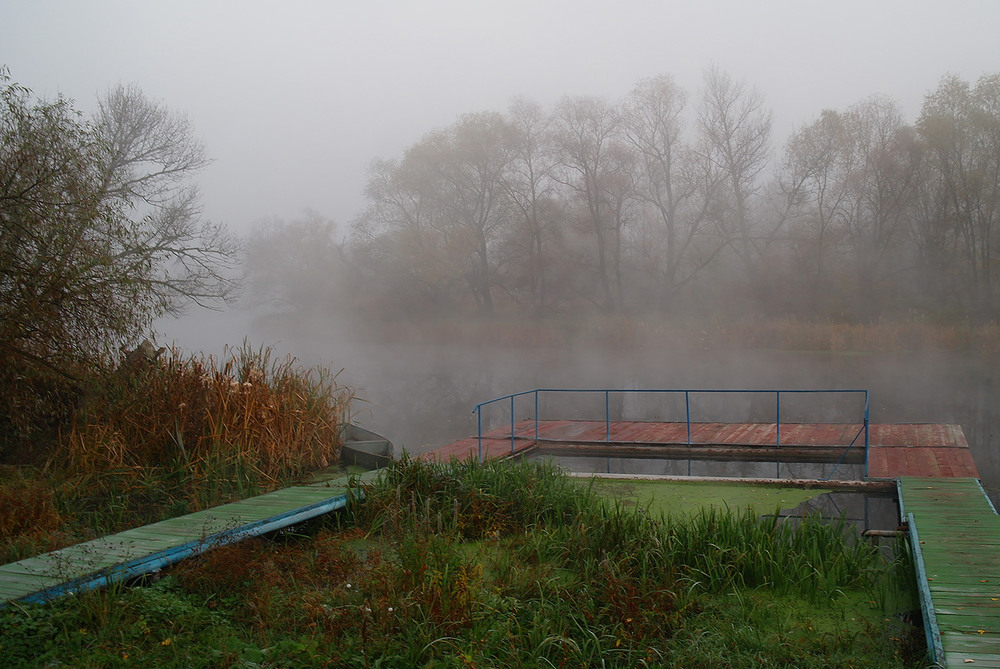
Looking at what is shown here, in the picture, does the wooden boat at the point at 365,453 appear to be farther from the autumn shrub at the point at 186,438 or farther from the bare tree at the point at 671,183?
the bare tree at the point at 671,183

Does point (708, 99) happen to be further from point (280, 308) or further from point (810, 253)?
point (280, 308)

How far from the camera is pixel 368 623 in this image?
4.58 m

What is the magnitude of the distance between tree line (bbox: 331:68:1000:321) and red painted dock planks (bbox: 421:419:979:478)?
2025 centimetres

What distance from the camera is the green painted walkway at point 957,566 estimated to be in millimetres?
4301

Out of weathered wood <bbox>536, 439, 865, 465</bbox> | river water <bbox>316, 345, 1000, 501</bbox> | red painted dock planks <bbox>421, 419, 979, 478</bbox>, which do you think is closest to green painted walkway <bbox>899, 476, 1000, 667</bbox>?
red painted dock planks <bbox>421, 419, 979, 478</bbox>

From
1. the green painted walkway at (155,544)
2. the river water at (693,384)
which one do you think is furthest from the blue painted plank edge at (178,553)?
the river water at (693,384)

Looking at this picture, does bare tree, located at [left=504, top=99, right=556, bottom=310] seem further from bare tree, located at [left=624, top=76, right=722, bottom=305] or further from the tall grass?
the tall grass

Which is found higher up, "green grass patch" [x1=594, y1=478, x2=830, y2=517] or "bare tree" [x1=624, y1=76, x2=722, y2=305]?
"bare tree" [x1=624, y1=76, x2=722, y2=305]

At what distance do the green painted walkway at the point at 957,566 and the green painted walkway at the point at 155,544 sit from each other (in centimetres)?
492

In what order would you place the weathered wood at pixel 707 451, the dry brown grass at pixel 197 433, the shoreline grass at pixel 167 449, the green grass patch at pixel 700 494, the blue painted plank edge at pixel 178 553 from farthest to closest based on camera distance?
the weathered wood at pixel 707 451 < the green grass patch at pixel 700 494 < the dry brown grass at pixel 197 433 < the shoreline grass at pixel 167 449 < the blue painted plank edge at pixel 178 553

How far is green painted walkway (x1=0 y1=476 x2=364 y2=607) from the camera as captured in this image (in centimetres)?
479

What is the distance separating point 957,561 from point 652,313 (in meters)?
31.1

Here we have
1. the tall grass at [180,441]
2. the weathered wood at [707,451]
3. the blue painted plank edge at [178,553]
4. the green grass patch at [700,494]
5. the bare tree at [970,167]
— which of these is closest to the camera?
the blue painted plank edge at [178,553]

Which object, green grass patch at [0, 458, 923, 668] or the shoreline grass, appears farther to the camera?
the shoreline grass
